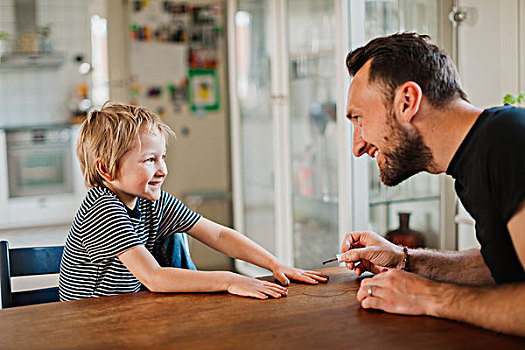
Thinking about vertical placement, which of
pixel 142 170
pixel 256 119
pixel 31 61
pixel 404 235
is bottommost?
pixel 404 235

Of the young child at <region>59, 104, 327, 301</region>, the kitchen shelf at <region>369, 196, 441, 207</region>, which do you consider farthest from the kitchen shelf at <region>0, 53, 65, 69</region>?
the young child at <region>59, 104, 327, 301</region>

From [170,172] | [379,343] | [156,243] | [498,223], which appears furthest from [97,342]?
[170,172]

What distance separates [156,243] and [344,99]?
1.49m

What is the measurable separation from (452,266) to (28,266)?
107 cm

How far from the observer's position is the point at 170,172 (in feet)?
13.9

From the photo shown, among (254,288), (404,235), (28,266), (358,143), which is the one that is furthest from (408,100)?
(404,235)

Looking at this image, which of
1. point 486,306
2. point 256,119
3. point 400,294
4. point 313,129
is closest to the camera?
point 486,306

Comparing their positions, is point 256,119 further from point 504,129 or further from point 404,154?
point 504,129

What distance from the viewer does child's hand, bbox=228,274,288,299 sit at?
1284 mm

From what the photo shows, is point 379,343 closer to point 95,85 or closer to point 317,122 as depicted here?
point 317,122

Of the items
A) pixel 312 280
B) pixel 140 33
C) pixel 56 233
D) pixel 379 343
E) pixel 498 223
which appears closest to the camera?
pixel 379 343

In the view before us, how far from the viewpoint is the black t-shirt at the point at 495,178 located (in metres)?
1.09

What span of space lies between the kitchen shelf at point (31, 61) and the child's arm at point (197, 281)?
5313 millimetres

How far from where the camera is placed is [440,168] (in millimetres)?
1306
